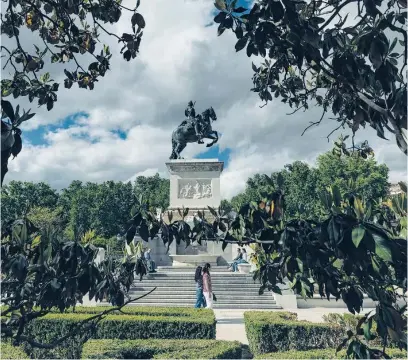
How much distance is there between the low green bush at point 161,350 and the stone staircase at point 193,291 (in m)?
8.43

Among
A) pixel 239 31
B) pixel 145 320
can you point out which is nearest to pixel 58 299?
pixel 239 31

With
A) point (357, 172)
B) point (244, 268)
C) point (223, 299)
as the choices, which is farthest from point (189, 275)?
point (357, 172)

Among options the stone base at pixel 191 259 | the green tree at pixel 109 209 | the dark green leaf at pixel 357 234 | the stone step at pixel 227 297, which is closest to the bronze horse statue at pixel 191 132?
the stone base at pixel 191 259

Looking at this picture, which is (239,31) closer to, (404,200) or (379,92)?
(379,92)

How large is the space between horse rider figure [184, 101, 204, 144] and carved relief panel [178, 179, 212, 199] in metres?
2.34

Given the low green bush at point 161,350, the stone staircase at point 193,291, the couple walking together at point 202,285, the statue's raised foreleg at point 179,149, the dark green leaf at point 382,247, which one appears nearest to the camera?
the dark green leaf at point 382,247

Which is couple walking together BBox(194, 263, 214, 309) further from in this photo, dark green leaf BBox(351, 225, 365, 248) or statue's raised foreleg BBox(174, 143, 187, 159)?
dark green leaf BBox(351, 225, 365, 248)

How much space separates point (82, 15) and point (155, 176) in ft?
249

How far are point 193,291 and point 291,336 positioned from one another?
28.5ft

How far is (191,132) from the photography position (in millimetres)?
21719

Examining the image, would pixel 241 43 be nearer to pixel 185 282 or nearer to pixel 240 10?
pixel 240 10

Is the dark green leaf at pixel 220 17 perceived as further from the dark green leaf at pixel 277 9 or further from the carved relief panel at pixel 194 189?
the carved relief panel at pixel 194 189

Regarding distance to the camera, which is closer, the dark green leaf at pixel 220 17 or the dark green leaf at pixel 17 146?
the dark green leaf at pixel 17 146

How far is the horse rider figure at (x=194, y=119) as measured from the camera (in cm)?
2122
